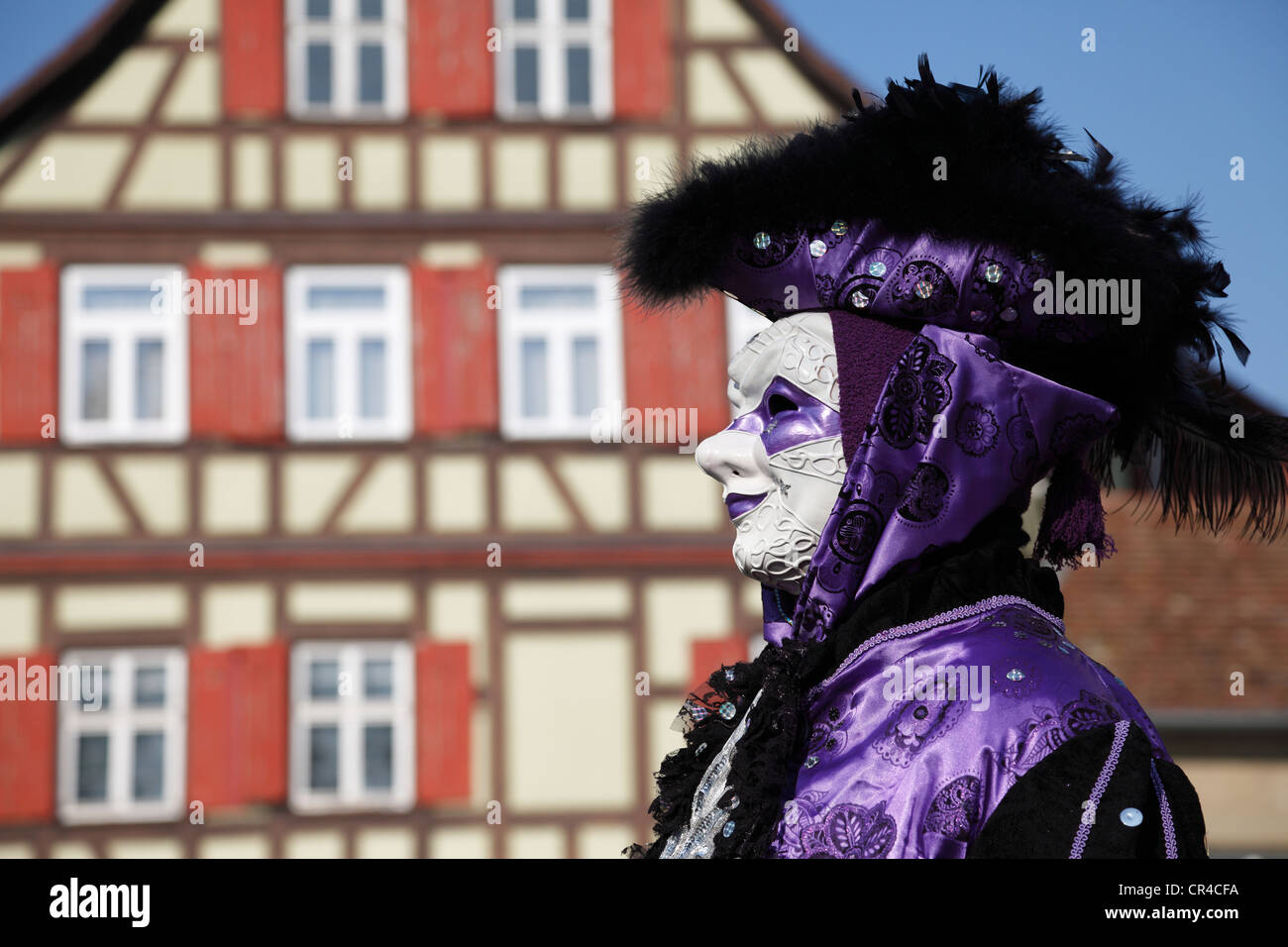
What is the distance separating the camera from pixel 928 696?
7.36ft

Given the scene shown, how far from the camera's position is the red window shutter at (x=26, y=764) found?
36.8 feet

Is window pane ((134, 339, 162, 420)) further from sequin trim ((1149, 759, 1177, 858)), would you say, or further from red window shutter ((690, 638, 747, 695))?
sequin trim ((1149, 759, 1177, 858))

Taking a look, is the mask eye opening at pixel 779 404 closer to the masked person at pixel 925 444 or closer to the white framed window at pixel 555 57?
the masked person at pixel 925 444

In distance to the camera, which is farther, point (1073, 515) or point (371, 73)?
point (371, 73)

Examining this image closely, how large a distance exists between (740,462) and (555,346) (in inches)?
378

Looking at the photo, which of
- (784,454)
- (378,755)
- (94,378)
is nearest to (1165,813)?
(784,454)

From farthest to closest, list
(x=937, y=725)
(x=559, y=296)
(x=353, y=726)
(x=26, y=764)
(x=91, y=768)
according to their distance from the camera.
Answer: (x=559, y=296), (x=353, y=726), (x=91, y=768), (x=26, y=764), (x=937, y=725)

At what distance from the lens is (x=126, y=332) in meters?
11.9

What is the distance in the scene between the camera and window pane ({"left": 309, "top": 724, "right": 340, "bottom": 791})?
1139 cm

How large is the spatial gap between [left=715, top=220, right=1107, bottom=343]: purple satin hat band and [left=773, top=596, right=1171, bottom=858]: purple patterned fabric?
411 millimetres

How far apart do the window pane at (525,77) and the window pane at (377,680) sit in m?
4.12

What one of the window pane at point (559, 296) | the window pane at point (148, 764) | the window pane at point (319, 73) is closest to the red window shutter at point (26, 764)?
the window pane at point (148, 764)

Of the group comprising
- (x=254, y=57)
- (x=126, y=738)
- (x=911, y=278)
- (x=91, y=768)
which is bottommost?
(x=91, y=768)

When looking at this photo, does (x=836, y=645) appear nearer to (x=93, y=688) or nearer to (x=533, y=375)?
(x=533, y=375)
